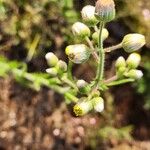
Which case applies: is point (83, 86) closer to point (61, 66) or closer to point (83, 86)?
point (83, 86)

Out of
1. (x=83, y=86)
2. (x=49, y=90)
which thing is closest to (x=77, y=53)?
(x=83, y=86)

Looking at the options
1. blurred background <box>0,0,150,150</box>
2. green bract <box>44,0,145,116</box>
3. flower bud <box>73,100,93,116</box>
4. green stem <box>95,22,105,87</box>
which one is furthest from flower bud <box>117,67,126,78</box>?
blurred background <box>0,0,150,150</box>

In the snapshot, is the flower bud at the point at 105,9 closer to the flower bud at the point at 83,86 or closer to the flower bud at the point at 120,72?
the flower bud at the point at 83,86

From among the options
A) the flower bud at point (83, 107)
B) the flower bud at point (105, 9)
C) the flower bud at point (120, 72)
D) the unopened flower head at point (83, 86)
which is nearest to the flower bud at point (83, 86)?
the unopened flower head at point (83, 86)

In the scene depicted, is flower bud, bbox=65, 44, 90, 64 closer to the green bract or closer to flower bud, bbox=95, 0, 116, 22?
the green bract

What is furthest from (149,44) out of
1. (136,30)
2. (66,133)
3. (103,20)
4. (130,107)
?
(103,20)

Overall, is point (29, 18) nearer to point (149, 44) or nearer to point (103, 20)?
point (149, 44)

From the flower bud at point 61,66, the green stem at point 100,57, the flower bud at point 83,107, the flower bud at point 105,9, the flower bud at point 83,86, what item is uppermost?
the flower bud at point 61,66

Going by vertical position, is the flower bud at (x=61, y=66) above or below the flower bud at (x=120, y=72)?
above
